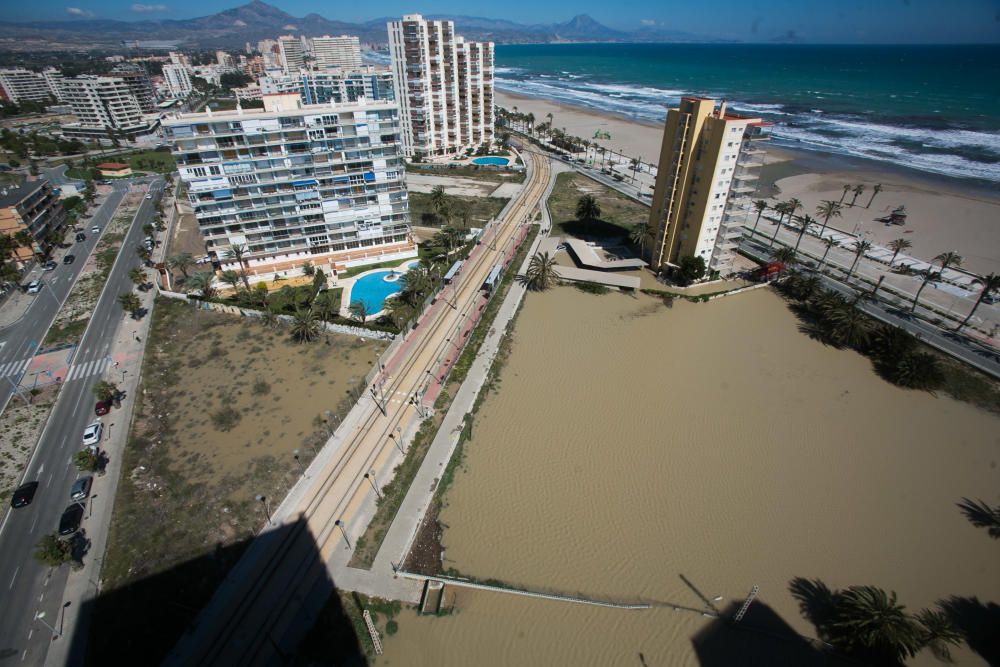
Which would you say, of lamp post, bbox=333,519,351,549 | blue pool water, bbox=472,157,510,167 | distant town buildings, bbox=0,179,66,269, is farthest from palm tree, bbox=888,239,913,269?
distant town buildings, bbox=0,179,66,269

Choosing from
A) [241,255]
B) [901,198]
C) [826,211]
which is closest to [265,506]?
[241,255]

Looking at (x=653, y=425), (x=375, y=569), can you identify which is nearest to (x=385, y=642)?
(x=375, y=569)

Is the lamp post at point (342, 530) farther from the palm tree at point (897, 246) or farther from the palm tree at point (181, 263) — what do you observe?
the palm tree at point (897, 246)

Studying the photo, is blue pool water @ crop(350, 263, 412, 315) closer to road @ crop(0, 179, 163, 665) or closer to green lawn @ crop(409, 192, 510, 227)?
green lawn @ crop(409, 192, 510, 227)

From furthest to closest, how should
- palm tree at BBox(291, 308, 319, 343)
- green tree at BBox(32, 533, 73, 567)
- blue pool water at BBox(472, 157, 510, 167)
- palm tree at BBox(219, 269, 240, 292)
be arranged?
blue pool water at BBox(472, 157, 510, 167)
palm tree at BBox(219, 269, 240, 292)
palm tree at BBox(291, 308, 319, 343)
green tree at BBox(32, 533, 73, 567)

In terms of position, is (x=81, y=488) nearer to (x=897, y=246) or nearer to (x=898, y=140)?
(x=897, y=246)


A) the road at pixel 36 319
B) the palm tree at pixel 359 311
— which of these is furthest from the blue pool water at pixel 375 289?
the road at pixel 36 319
